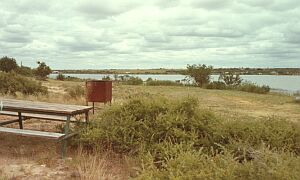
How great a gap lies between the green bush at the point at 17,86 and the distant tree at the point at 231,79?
26.4 metres

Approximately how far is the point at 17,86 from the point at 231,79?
28.5m

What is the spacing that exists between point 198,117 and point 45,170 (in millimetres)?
2555

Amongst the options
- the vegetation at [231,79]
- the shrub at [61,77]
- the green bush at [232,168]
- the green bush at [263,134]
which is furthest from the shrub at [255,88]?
the green bush at [232,168]

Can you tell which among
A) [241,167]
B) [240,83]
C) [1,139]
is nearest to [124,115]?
[1,139]

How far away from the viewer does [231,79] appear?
139 ft

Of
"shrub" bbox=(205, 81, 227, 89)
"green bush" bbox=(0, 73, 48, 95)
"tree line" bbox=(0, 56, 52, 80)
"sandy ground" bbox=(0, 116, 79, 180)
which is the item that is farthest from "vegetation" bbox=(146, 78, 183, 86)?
"sandy ground" bbox=(0, 116, 79, 180)

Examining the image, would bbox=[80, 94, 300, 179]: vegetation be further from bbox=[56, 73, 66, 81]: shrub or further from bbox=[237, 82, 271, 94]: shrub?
bbox=[56, 73, 66, 81]: shrub

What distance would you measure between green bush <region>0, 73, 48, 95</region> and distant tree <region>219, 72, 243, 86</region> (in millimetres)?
26377

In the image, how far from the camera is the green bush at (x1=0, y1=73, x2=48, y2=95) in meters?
17.6

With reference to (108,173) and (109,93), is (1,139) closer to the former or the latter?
(108,173)

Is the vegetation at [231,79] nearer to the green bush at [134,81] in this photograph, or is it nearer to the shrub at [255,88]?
the shrub at [255,88]

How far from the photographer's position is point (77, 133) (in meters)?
6.62

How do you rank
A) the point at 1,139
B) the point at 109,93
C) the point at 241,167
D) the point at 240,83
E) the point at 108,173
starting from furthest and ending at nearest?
the point at 240,83 → the point at 109,93 → the point at 1,139 → the point at 108,173 → the point at 241,167

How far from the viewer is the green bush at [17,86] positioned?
17.6 m
